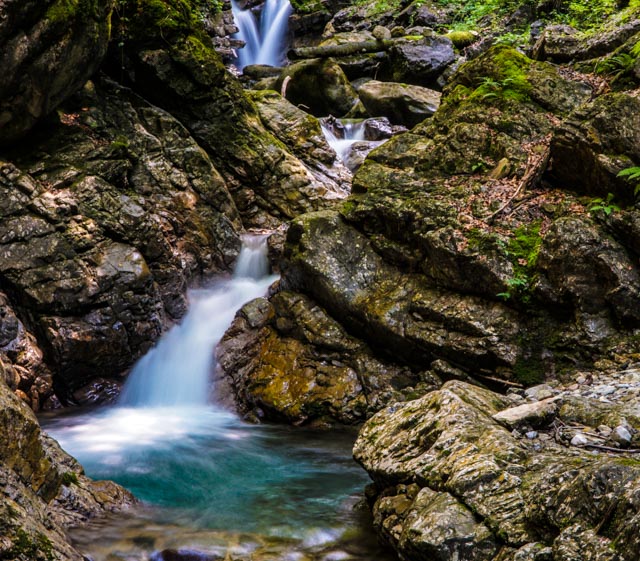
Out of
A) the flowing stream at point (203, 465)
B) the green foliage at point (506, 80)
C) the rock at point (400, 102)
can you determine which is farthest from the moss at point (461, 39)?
the flowing stream at point (203, 465)

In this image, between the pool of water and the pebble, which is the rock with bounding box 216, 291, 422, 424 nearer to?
the pool of water

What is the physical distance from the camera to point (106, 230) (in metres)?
9.95

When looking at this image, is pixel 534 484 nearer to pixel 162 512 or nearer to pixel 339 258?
pixel 162 512

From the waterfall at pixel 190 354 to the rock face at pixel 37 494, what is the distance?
14.7 feet

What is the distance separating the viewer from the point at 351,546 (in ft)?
15.2

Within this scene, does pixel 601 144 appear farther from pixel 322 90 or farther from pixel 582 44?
pixel 322 90

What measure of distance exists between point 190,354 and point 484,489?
25.5ft

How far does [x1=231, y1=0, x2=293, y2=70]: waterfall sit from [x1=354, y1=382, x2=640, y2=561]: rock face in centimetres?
2345

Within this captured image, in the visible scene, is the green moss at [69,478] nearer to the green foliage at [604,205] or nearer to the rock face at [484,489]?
the rock face at [484,489]

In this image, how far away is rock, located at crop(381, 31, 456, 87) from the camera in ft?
65.4

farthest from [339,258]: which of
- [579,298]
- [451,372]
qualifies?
[579,298]

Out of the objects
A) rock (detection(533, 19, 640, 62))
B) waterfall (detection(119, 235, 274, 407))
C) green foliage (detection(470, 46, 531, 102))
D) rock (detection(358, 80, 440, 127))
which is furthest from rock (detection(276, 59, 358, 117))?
waterfall (detection(119, 235, 274, 407))

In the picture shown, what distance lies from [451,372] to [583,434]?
12.9 ft

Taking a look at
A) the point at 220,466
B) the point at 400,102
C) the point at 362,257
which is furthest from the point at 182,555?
the point at 400,102
